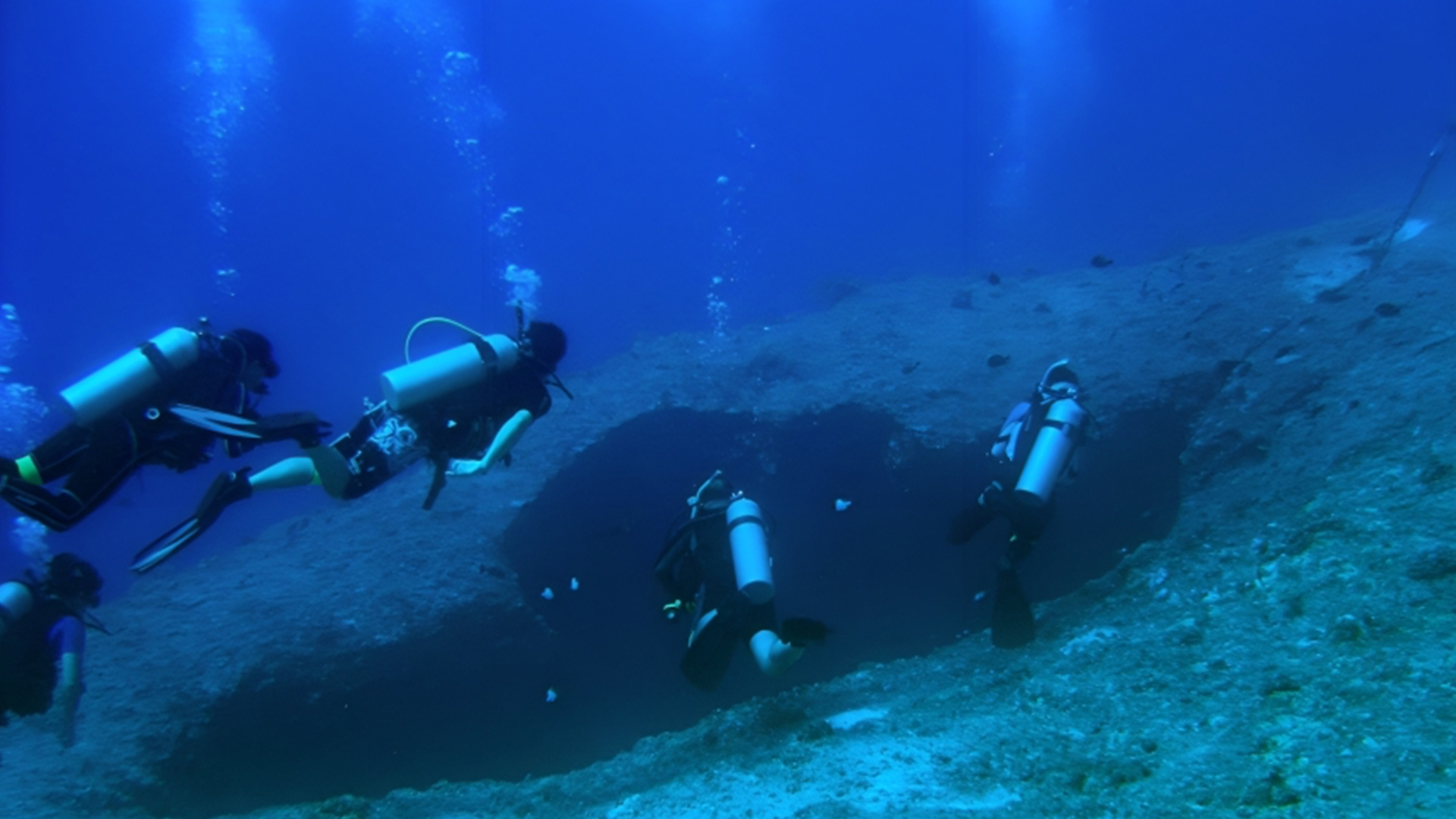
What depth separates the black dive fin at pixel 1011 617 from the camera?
16.2ft

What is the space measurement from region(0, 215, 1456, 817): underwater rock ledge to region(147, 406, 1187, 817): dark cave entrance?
19 centimetres

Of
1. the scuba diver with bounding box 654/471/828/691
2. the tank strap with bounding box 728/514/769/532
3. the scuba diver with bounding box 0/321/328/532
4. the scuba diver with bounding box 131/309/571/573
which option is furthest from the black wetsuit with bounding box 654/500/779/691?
the scuba diver with bounding box 0/321/328/532

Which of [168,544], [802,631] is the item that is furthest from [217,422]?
[802,631]

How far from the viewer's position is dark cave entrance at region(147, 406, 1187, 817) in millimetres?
5566

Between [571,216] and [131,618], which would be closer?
[131,618]

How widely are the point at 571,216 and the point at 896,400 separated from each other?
46597mm

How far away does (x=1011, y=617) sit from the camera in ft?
16.7

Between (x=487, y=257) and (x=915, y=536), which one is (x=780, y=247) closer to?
(x=487, y=257)

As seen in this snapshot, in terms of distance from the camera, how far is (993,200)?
1996 inches

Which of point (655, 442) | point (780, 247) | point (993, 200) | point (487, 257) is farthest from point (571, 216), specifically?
point (655, 442)

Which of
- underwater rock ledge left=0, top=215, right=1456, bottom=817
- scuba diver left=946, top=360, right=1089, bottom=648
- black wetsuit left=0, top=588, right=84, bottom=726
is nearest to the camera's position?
underwater rock ledge left=0, top=215, right=1456, bottom=817

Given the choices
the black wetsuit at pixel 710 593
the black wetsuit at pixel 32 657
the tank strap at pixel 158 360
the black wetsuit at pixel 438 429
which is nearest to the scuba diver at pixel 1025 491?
the black wetsuit at pixel 710 593

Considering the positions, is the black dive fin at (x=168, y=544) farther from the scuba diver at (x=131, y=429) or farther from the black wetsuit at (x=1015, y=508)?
the black wetsuit at (x=1015, y=508)

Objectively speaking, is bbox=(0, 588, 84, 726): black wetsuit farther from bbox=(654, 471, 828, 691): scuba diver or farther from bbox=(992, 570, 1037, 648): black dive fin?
bbox=(992, 570, 1037, 648): black dive fin
